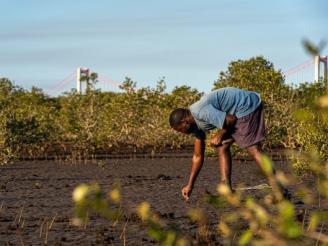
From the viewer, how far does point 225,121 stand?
9453 millimetres

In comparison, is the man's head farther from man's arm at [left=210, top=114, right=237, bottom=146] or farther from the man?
man's arm at [left=210, top=114, right=237, bottom=146]

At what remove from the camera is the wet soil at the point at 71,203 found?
304 inches

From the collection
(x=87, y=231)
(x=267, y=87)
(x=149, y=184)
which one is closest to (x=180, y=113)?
(x=87, y=231)

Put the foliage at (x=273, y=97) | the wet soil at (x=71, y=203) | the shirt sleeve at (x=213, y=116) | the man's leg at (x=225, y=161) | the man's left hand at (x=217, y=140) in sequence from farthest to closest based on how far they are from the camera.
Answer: the foliage at (x=273, y=97) < the man's leg at (x=225, y=161) < the man's left hand at (x=217, y=140) < the shirt sleeve at (x=213, y=116) < the wet soil at (x=71, y=203)

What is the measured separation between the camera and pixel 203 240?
7.07 m

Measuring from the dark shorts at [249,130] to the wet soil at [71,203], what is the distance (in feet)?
1.14

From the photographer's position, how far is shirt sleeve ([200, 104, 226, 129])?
9211mm

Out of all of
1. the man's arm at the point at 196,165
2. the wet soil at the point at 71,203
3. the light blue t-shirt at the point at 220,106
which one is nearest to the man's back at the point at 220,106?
the light blue t-shirt at the point at 220,106

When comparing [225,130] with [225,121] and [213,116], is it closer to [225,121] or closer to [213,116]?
[225,121]

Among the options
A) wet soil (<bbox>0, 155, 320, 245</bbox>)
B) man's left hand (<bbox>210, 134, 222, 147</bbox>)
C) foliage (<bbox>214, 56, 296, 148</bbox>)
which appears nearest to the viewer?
wet soil (<bbox>0, 155, 320, 245</bbox>)

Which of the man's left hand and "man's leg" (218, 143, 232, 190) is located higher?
the man's left hand

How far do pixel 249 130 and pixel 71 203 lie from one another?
2588 mm

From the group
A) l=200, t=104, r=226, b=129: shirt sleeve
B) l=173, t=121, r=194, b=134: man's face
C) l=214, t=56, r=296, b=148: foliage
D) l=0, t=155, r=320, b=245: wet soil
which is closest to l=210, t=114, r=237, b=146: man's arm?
l=200, t=104, r=226, b=129: shirt sleeve

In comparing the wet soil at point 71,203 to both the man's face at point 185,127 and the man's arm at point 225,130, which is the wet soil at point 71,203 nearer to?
the man's arm at point 225,130
